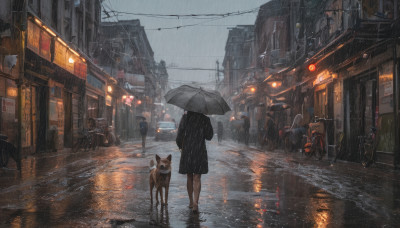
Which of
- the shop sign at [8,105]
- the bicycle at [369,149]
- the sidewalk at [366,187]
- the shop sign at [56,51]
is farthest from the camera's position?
the shop sign at [56,51]

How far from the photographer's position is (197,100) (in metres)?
6.33

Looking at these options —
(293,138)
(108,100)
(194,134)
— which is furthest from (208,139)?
(108,100)

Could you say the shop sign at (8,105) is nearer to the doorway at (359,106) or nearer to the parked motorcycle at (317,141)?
the parked motorcycle at (317,141)

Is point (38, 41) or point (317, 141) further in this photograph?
point (38, 41)

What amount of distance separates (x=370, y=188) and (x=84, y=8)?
23793mm

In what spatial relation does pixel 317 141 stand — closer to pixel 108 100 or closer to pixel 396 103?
pixel 396 103

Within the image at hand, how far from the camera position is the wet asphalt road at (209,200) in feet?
17.5

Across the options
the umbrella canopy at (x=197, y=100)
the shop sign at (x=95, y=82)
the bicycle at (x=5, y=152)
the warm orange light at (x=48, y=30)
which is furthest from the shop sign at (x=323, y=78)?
the shop sign at (x=95, y=82)

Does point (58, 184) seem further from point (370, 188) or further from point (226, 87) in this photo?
point (226, 87)

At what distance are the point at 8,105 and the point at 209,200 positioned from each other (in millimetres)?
10877

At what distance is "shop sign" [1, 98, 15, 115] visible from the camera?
14695mm

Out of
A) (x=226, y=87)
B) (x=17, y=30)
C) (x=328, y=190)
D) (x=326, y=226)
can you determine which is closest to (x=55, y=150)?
(x=17, y=30)

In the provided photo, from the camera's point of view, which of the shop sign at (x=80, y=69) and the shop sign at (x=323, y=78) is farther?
the shop sign at (x=80, y=69)

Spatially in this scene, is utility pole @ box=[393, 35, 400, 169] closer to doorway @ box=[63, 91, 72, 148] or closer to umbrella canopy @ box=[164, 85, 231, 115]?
umbrella canopy @ box=[164, 85, 231, 115]
